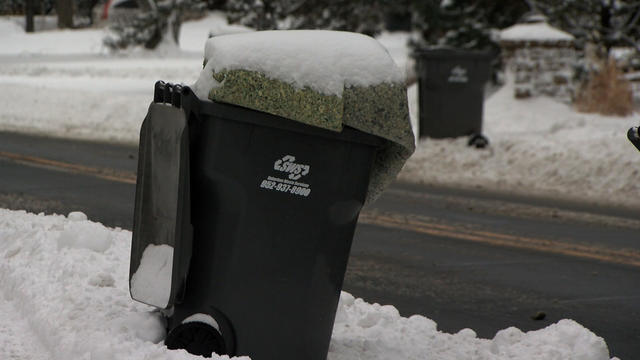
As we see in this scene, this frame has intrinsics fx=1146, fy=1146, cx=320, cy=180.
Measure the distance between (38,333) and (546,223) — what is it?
6.29 m

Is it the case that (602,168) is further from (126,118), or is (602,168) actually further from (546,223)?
(126,118)

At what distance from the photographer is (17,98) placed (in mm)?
22172

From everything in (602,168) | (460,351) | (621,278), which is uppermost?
(460,351)

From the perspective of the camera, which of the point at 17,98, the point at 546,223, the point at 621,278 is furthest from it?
the point at 17,98

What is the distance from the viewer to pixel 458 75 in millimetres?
15984

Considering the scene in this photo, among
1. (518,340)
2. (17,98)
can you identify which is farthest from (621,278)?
(17,98)

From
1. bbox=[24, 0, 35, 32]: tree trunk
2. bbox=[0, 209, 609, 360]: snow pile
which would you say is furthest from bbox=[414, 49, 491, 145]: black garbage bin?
bbox=[24, 0, 35, 32]: tree trunk

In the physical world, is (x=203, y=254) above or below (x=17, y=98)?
above

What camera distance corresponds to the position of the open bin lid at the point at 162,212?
14.3 ft

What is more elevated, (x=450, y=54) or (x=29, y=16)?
(x=450, y=54)

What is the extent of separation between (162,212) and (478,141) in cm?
1134

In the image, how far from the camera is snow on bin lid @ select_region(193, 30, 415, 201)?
4266 mm

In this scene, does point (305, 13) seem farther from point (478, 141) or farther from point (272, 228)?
point (272, 228)

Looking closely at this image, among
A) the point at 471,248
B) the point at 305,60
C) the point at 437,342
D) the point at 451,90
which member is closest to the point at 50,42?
the point at 451,90
